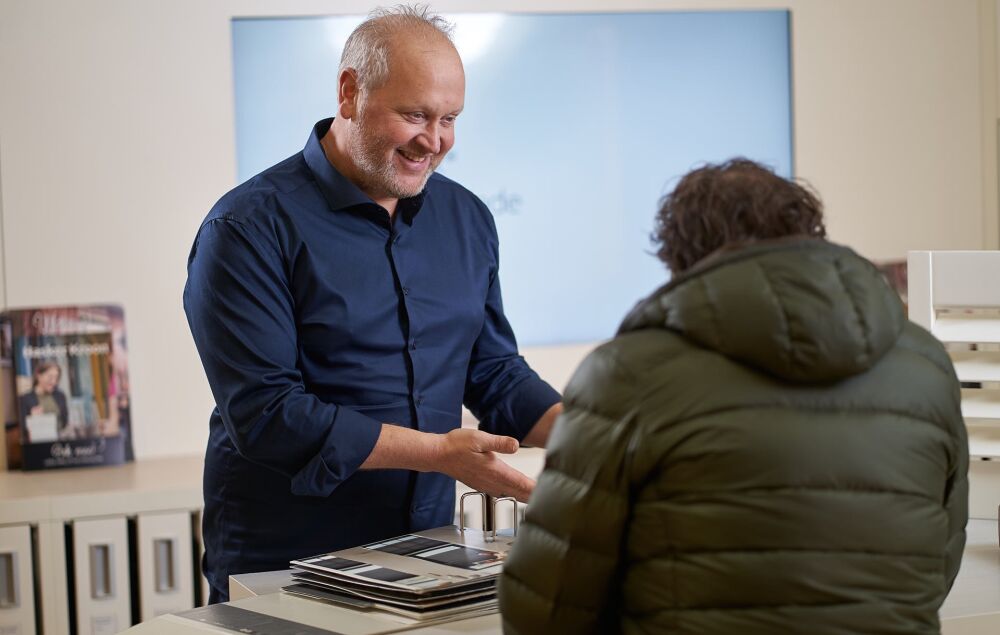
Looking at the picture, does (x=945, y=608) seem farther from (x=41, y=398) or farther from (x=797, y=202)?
(x=41, y=398)

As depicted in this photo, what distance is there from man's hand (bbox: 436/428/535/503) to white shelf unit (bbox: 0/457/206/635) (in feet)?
4.60

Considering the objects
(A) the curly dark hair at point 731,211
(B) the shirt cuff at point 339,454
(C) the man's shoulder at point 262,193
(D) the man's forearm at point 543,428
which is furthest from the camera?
(D) the man's forearm at point 543,428

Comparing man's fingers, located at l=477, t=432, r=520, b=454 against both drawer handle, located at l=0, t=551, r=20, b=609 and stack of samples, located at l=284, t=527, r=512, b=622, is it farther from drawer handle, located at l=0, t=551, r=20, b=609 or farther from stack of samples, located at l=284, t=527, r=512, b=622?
drawer handle, located at l=0, t=551, r=20, b=609

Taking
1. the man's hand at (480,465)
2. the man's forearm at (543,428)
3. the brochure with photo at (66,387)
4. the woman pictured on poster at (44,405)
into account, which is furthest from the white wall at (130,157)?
the man's hand at (480,465)

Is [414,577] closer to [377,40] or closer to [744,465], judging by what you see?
[744,465]

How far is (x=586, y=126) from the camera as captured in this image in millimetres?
3562

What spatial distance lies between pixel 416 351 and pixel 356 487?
251 mm

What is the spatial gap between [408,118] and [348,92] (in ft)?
0.44

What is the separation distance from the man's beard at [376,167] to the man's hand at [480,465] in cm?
47

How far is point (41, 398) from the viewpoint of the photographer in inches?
127

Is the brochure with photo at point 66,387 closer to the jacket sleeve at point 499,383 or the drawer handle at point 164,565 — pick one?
the drawer handle at point 164,565

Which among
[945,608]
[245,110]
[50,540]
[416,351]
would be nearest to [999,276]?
[945,608]

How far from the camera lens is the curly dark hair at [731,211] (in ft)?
4.11

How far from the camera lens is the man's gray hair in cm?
198
